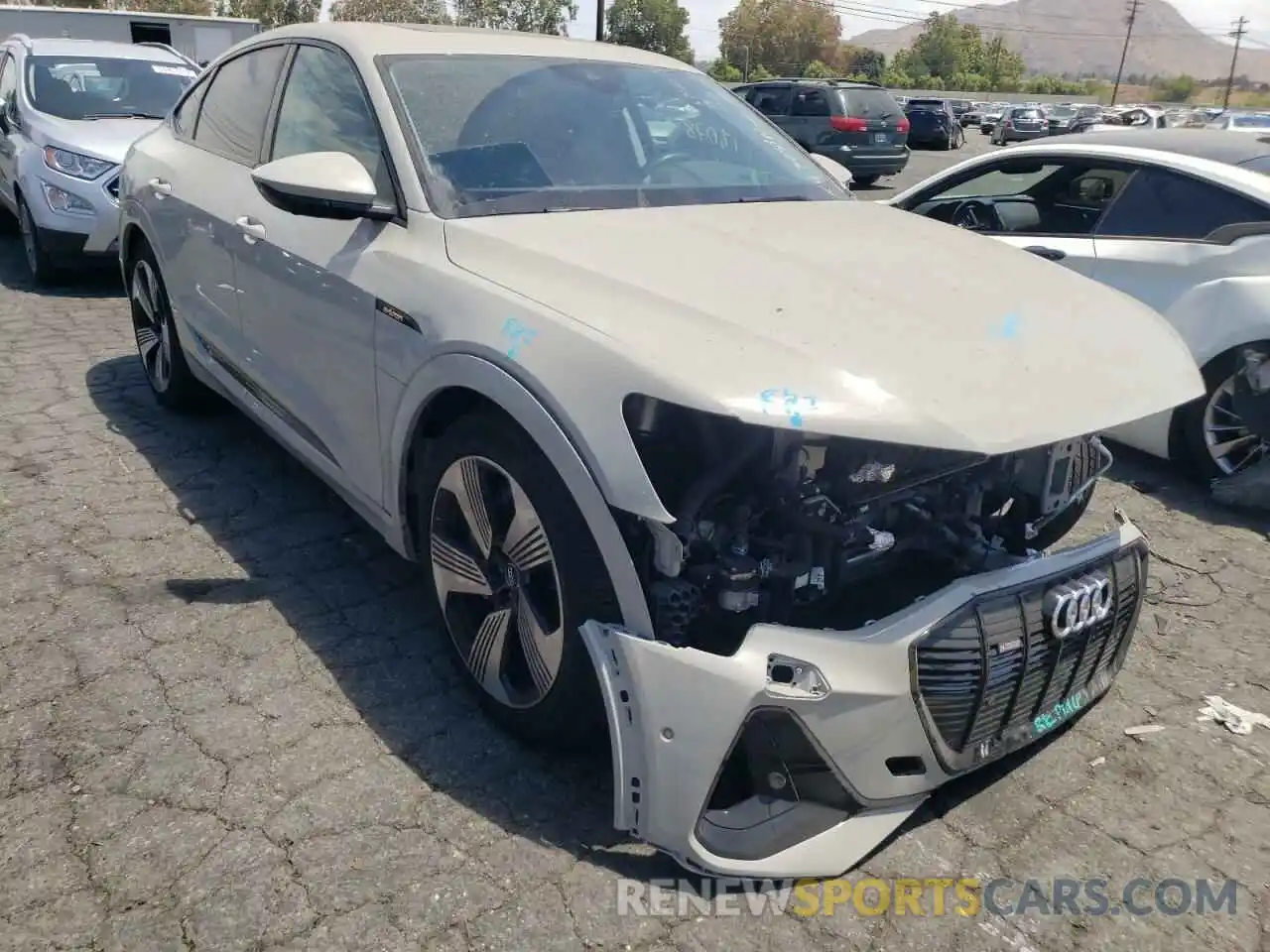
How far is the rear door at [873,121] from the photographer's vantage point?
1828 cm

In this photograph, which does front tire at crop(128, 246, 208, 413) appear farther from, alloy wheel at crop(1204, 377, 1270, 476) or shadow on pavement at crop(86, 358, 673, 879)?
alloy wheel at crop(1204, 377, 1270, 476)

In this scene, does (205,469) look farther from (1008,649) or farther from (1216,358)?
(1216,358)

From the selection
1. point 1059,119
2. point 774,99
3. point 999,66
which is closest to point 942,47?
point 999,66

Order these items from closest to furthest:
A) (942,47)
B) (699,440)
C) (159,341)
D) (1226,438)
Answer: (699,440)
(1226,438)
(159,341)
(942,47)

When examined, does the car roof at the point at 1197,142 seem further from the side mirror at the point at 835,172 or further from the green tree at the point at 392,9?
the green tree at the point at 392,9

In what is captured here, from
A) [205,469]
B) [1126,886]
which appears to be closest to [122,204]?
[205,469]

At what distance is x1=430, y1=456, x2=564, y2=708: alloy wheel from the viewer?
2355 mm

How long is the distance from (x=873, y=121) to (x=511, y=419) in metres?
17.9

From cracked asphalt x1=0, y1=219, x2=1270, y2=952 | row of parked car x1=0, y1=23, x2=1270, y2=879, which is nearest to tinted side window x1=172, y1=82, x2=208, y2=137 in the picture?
row of parked car x1=0, y1=23, x2=1270, y2=879

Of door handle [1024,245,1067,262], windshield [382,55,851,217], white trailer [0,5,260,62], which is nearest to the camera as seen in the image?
windshield [382,55,851,217]

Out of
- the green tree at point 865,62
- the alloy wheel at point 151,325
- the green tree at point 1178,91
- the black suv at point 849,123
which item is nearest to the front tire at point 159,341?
the alloy wheel at point 151,325

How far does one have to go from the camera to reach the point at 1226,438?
4375 millimetres

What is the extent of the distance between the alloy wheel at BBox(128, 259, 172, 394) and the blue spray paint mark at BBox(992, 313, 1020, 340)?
12.2 feet

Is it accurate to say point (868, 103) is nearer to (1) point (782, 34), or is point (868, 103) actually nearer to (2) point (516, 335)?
(2) point (516, 335)
